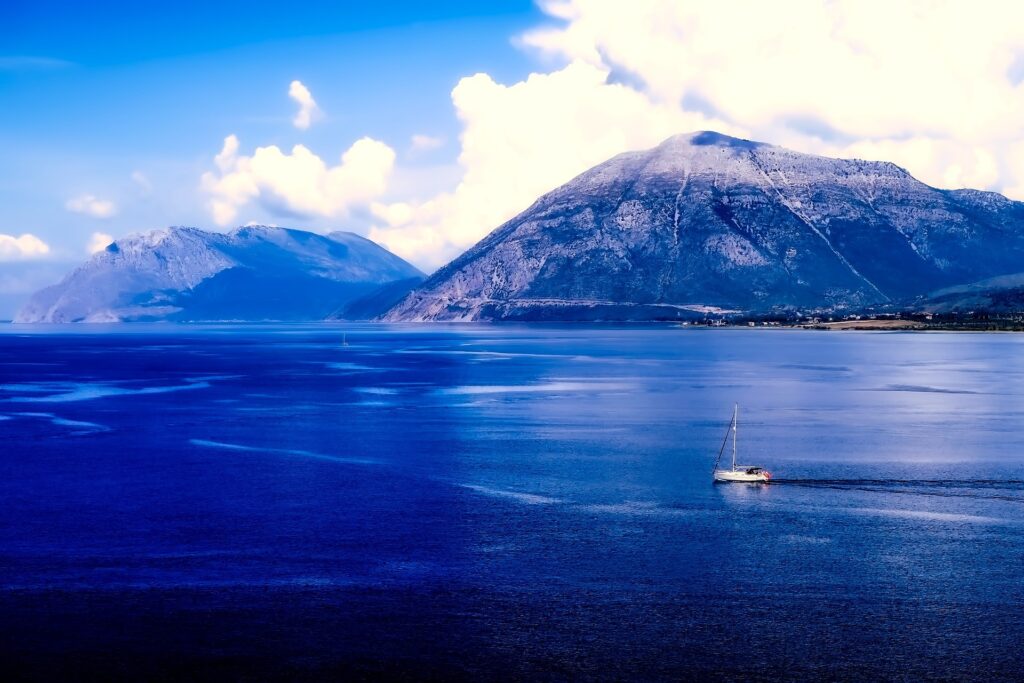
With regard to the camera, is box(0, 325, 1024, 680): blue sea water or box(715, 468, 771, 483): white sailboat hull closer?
box(0, 325, 1024, 680): blue sea water

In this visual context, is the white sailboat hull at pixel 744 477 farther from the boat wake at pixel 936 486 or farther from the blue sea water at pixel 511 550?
the blue sea water at pixel 511 550

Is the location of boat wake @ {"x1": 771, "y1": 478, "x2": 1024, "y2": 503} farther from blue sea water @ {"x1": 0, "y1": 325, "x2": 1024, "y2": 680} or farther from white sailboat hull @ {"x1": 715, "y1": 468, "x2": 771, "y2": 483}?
white sailboat hull @ {"x1": 715, "y1": 468, "x2": 771, "y2": 483}

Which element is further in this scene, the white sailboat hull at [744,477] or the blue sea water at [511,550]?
the white sailboat hull at [744,477]

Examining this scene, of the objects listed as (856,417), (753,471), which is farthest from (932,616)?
(856,417)

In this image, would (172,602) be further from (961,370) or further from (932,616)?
(961,370)

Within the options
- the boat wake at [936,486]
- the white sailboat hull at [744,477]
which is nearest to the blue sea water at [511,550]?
the boat wake at [936,486]

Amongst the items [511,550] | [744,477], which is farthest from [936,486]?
[511,550]

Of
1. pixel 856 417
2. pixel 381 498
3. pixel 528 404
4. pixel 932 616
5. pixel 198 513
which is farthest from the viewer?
pixel 528 404

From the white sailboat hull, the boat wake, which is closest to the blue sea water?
the boat wake
